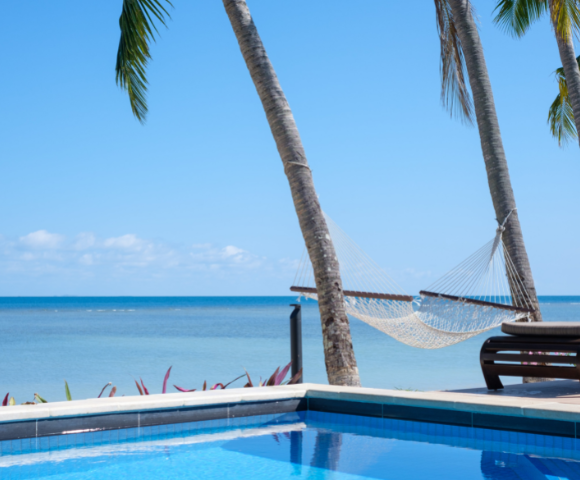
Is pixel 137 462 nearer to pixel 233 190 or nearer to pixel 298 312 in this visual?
pixel 298 312

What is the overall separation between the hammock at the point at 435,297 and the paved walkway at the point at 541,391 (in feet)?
2.22

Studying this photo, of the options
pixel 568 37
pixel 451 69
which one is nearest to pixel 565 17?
pixel 568 37

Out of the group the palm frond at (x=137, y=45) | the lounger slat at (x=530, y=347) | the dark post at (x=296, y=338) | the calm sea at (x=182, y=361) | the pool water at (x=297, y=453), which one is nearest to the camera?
the pool water at (x=297, y=453)

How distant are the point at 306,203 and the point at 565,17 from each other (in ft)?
8.74

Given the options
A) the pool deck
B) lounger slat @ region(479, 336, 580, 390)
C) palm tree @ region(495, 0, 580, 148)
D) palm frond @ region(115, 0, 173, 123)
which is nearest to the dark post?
the pool deck

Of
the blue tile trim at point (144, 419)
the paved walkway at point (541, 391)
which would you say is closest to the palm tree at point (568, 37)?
the paved walkway at point (541, 391)

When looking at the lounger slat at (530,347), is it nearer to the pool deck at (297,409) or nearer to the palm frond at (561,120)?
the pool deck at (297,409)

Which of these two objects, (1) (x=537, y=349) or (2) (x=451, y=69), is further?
(2) (x=451, y=69)

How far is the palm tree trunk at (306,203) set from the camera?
12.7 ft

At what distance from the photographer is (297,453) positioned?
2.84 metres

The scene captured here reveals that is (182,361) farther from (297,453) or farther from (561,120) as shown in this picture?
(297,453)

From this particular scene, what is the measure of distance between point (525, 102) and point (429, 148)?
594 centimetres

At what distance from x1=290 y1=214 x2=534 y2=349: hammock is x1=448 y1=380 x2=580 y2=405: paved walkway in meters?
0.68

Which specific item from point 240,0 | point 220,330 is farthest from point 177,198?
point 240,0
